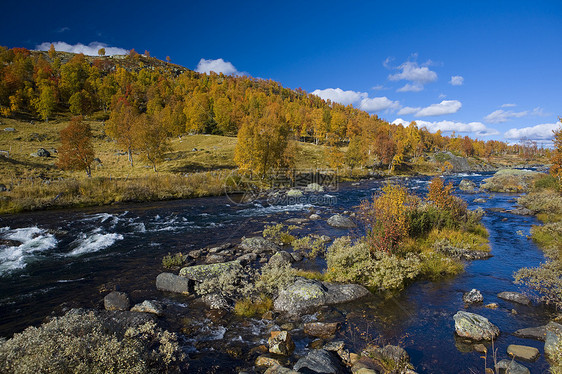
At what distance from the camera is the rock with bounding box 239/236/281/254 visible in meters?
17.7

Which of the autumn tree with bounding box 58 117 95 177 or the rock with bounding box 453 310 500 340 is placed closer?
the rock with bounding box 453 310 500 340

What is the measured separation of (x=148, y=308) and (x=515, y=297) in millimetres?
14002

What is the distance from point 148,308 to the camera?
10.7 meters

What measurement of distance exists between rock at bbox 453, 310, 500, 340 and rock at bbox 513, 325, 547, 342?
2.10 feet

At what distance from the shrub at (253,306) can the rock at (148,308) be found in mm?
2873

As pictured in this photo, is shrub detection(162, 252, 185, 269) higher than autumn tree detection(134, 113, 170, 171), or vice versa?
autumn tree detection(134, 113, 170, 171)

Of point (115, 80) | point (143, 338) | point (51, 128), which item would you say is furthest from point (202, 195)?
point (115, 80)

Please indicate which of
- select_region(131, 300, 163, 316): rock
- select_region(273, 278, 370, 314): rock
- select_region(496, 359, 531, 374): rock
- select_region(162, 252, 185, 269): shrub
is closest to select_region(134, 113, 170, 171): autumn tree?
select_region(162, 252, 185, 269): shrub

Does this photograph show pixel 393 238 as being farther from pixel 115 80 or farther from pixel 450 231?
pixel 115 80

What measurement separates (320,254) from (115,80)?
160036 millimetres

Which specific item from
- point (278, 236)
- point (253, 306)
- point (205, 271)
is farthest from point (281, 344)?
point (278, 236)

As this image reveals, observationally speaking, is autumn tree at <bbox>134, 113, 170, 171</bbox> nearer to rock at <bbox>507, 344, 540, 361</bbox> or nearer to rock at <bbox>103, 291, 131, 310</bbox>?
rock at <bbox>103, 291, 131, 310</bbox>

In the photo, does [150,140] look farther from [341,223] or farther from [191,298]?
[191,298]

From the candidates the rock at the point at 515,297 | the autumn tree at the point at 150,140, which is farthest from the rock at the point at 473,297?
the autumn tree at the point at 150,140
